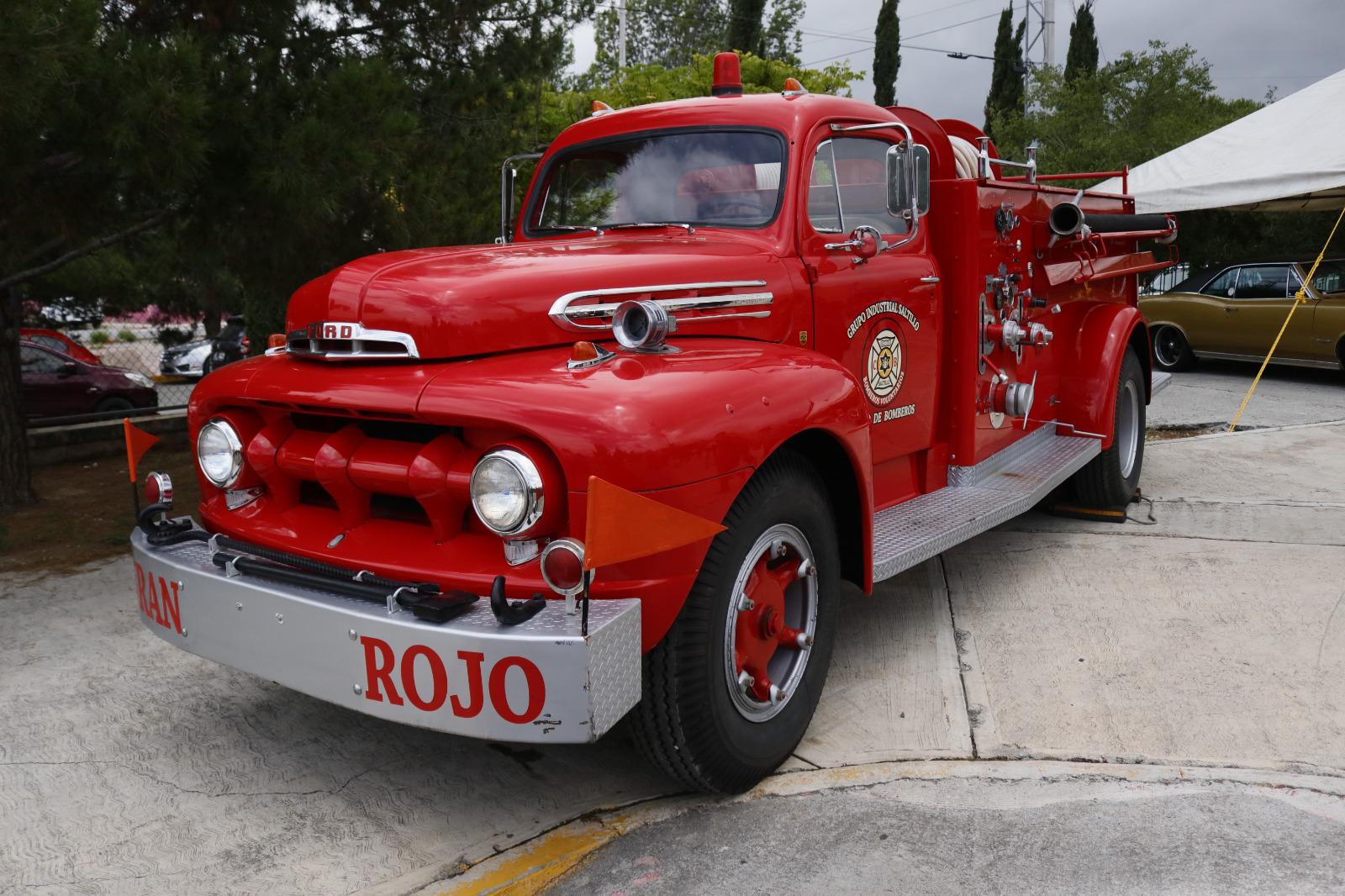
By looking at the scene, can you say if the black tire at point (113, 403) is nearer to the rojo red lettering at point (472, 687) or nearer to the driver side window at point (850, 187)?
the driver side window at point (850, 187)

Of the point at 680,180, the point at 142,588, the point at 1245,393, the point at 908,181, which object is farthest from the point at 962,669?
the point at 1245,393

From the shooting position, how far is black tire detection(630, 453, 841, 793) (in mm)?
2867

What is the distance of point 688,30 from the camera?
1732 inches

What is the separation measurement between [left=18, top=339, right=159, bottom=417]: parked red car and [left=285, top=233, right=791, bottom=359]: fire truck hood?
1132cm

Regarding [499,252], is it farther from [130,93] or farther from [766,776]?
[130,93]

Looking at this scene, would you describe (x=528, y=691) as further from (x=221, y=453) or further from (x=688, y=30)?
(x=688, y=30)

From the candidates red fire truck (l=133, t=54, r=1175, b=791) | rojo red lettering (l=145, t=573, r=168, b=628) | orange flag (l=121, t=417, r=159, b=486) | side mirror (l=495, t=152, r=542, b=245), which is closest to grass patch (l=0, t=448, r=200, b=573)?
side mirror (l=495, t=152, r=542, b=245)

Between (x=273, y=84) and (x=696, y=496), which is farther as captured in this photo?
(x=273, y=84)

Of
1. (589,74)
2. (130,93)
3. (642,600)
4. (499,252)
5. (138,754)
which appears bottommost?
(138,754)

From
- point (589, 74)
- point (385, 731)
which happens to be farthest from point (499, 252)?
point (589, 74)

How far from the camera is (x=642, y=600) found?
271cm

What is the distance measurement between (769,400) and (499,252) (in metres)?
1.12

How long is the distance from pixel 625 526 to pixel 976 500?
2627 mm

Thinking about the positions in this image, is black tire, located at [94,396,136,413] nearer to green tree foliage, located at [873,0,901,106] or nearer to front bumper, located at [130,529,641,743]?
front bumper, located at [130,529,641,743]
